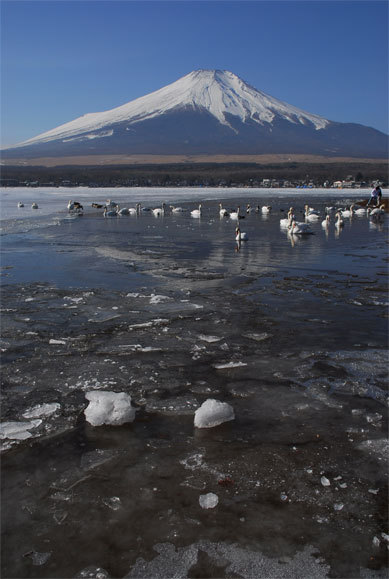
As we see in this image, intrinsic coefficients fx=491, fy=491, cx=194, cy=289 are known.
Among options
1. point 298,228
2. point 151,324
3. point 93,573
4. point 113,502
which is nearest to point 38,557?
point 93,573

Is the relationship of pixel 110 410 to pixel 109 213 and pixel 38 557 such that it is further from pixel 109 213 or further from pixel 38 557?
pixel 109 213

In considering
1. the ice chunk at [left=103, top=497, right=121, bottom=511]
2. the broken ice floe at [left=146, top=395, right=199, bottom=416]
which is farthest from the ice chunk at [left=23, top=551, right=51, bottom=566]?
the broken ice floe at [left=146, top=395, right=199, bottom=416]

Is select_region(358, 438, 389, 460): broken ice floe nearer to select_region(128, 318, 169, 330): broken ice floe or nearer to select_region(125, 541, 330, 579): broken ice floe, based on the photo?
select_region(125, 541, 330, 579): broken ice floe

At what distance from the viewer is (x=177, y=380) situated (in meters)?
6.07

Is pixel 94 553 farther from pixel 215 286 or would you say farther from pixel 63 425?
pixel 215 286

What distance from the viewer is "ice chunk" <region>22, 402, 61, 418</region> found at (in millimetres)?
5232

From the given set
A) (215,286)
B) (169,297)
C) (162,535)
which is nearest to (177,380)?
(162,535)

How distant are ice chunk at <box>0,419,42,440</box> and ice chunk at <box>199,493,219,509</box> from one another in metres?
1.94

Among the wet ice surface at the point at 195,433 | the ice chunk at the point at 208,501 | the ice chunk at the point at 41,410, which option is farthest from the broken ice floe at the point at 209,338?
the ice chunk at the point at 208,501

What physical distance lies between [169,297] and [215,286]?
1512 millimetres

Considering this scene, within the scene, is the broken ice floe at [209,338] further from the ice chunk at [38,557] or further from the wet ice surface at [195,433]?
the ice chunk at [38,557]

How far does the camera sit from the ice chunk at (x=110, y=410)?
5051 millimetres

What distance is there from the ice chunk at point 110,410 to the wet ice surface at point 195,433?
3.5 inches

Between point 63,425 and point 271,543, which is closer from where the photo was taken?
point 271,543
